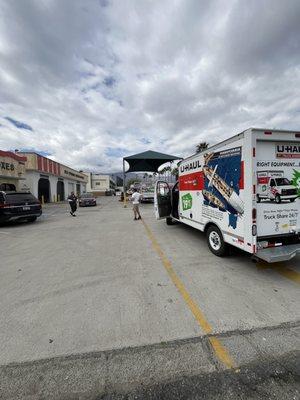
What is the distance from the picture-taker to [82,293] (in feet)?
12.7

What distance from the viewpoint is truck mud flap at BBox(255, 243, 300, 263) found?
4.02m

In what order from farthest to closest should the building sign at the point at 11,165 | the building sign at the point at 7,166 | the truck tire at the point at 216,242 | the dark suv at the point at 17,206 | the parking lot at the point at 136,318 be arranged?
the building sign at the point at 11,165 < the building sign at the point at 7,166 < the dark suv at the point at 17,206 < the truck tire at the point at 216,242 < the parking lot at the point at 136,318

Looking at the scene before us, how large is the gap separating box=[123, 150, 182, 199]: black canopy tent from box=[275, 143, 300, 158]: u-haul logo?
20724 mm

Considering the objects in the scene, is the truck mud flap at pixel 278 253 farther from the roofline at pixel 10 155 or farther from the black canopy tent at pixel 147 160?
the roofline at pixel 10 155

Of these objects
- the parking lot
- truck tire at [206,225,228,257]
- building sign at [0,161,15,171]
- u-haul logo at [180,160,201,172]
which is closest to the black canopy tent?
building sign at [0,161,15,171]

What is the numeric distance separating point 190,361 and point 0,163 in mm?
21881

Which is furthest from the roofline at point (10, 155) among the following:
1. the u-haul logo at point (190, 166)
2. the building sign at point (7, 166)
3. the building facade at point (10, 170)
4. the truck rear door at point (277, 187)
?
the truck rear door at point (277, 187)

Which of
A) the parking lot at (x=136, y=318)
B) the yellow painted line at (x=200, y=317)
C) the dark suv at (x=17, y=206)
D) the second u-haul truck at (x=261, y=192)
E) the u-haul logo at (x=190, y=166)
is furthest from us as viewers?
the dark suv at (x=17, y=206)

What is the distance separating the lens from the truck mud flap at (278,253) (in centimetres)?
402

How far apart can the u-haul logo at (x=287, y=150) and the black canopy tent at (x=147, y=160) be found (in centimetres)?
2072

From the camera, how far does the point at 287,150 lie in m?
4.38

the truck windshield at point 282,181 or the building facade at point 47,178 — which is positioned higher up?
the building facade at point 47,178

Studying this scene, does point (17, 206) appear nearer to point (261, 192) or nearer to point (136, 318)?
point (136, 318)

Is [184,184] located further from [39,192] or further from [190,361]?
[39,192]
